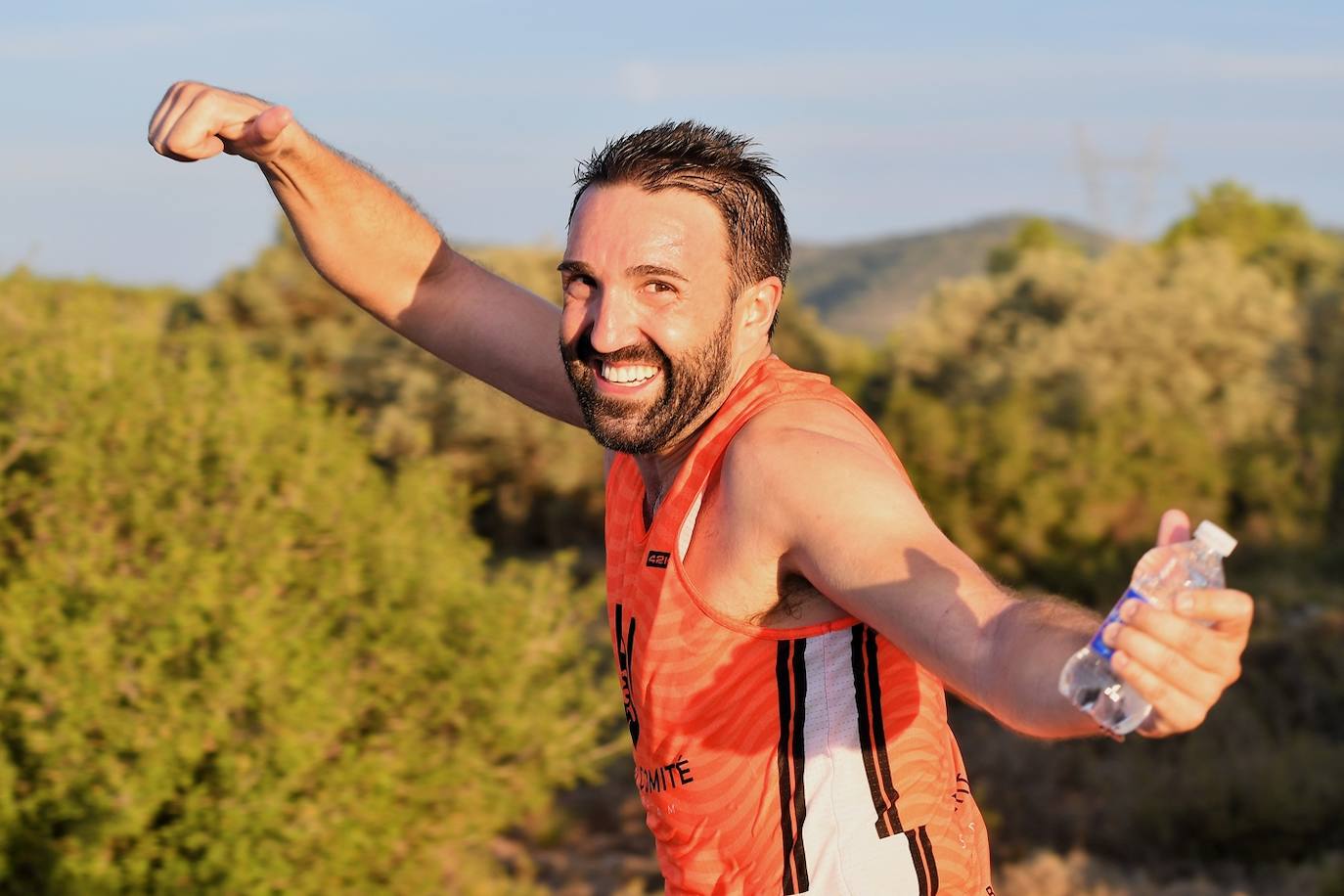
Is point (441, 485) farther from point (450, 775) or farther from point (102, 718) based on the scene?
point (102, 718)

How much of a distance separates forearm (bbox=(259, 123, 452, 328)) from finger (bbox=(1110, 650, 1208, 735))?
5.89ft

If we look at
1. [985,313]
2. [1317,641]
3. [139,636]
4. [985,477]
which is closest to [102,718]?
[139,636]

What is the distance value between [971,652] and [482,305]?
1.57m

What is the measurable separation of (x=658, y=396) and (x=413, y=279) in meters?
0.93

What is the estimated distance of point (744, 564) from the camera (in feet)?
6.63

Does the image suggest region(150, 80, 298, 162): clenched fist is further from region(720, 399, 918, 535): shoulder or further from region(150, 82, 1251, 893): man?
region(720, 399, 918, 535): shoulder

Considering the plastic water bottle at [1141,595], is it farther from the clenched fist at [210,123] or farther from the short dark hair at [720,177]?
the clenched fist at [210,123]

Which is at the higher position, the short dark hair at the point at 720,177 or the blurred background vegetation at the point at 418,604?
the short dark hair at the point at 720,177

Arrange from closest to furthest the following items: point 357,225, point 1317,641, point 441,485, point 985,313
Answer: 1. point 357,225
2. point 441,485
3. point 1317,641
4. point 985,313

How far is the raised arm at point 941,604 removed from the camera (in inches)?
55.8

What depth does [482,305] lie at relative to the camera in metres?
2.99

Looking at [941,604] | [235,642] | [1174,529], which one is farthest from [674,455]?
[235,642]

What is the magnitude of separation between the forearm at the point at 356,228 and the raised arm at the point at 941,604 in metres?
1.10

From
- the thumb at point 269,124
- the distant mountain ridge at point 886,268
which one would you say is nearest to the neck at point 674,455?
the thumb at point 269,124
